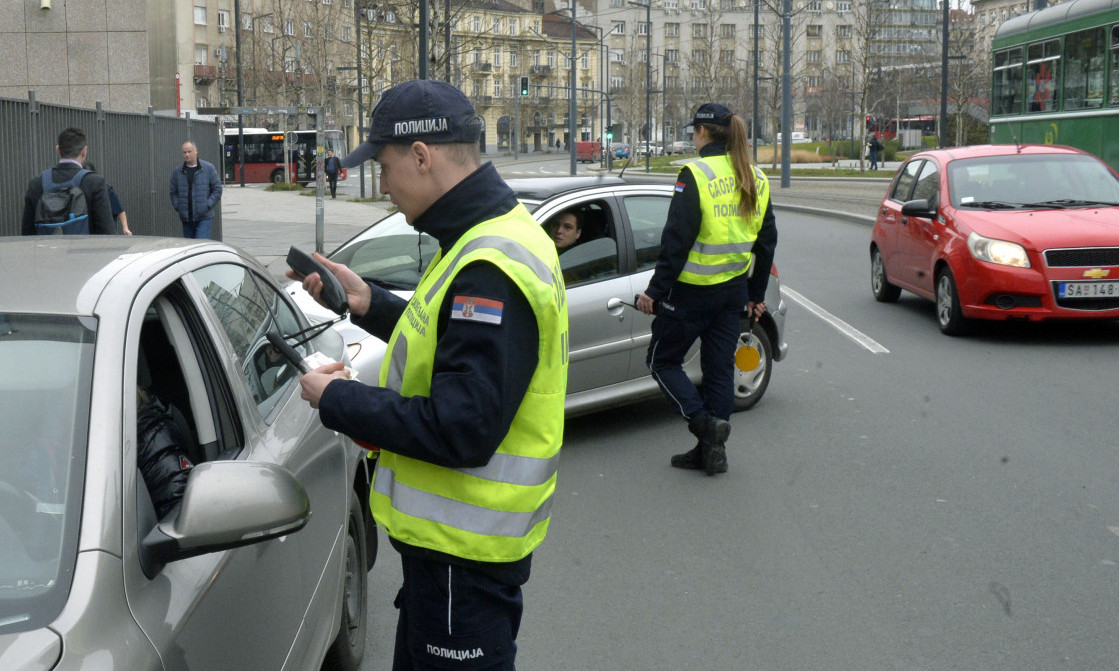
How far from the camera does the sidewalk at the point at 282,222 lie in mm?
22172

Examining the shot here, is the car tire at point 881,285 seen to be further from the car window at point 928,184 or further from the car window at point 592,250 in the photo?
the car window at point 592,250

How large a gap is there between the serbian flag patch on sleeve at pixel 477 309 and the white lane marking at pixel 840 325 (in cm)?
847

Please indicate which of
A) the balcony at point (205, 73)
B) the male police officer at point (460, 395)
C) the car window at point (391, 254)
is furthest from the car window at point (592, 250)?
the balcony at point (205, 73)

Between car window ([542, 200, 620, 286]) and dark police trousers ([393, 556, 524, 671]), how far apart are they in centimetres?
477

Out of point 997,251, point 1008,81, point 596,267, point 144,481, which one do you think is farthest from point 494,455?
point 1008,81

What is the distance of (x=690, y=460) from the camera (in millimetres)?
6844

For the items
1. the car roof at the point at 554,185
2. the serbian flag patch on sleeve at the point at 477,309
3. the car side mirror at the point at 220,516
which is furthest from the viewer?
the car roof at the point at 554,185

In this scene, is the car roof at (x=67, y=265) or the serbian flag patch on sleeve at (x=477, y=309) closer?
the serbian flag patch on sleeve at (x=477, y=309)

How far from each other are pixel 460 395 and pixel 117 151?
17.1 m

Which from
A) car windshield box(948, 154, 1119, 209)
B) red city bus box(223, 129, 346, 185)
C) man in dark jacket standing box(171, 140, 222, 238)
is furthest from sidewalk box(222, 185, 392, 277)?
red city bus box(223, 129, 346, 185)

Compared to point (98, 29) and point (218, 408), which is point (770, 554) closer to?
point (218, 408)

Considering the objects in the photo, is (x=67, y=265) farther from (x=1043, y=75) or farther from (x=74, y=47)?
(x=74, y=47)

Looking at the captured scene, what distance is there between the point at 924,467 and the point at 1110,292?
455 centimetres

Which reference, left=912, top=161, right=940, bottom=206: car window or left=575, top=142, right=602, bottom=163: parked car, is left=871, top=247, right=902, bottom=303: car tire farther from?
left=575, top=142, right=602, bottom=163: parked car
